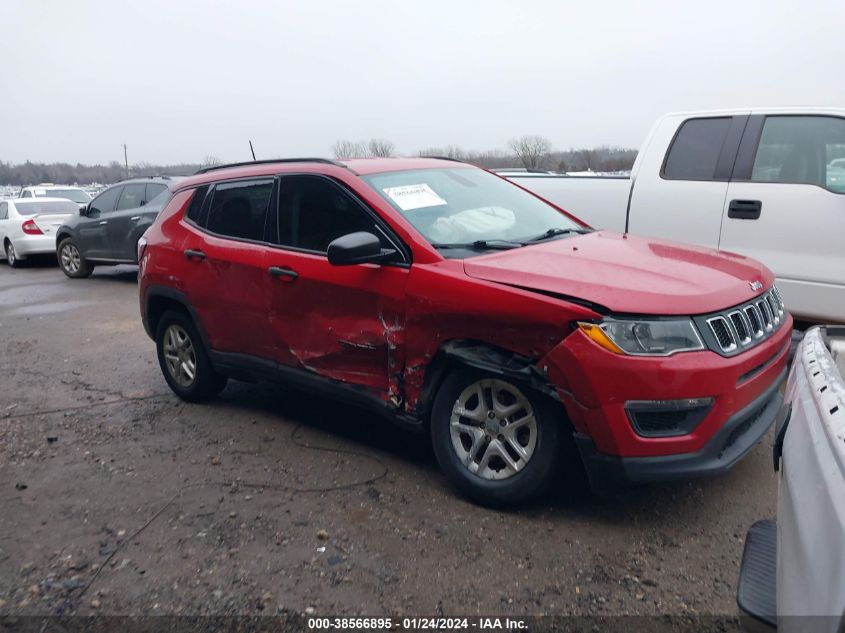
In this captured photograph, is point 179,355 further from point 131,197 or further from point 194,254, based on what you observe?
point 131,197

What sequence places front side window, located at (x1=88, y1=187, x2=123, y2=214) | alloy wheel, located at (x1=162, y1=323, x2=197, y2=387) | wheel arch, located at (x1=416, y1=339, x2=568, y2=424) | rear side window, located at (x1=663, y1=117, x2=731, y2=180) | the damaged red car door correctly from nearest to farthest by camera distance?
wheel arch, located at (x1=416, y1=339, x2=568, y2=424) → the damaged red car door → alloy wheel, located at (x1=162, y1=323, x2=197, y2=387) → rear side window, located at (x1=663, y1=117, x2=731, y2=180) → front side window, located at (x1=88, y1=187, x2=123, y2=214)

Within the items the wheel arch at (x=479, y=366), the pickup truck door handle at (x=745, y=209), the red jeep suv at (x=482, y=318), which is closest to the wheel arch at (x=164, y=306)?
the red jeep suv at (x=482, y=318)

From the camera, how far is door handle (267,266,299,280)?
167 inches

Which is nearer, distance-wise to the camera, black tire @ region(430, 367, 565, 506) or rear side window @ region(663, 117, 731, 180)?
black tire @ region(430, 367, 565, 506)

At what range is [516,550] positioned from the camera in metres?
3.20

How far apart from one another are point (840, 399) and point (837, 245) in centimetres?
380

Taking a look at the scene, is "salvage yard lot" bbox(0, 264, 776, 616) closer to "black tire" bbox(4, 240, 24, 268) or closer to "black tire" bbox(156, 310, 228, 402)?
"black tire" bbox(156, 310, 228, 402)

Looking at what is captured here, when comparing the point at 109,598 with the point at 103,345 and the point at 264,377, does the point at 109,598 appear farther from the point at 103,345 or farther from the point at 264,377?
the point at 103,345

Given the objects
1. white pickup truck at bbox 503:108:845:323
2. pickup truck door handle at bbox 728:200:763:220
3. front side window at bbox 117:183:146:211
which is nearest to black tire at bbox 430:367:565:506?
white pickup truck at bbox 503:108:845:323

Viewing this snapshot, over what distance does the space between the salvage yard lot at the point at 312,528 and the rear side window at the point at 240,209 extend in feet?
4.16

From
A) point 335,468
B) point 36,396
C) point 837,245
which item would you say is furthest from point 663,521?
point 36,396

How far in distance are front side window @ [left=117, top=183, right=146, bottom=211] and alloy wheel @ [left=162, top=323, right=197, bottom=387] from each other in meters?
7.28

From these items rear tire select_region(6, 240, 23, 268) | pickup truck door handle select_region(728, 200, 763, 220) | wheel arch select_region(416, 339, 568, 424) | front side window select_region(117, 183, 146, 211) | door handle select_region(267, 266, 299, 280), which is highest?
front side window select_region(117, 183, 146, 211)

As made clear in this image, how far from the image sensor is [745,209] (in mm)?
5371
